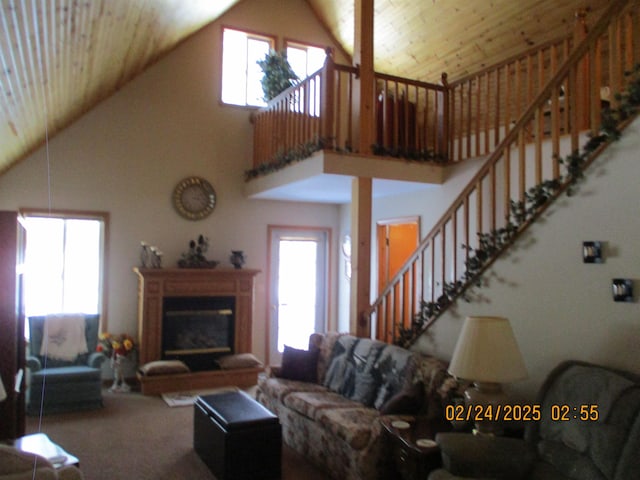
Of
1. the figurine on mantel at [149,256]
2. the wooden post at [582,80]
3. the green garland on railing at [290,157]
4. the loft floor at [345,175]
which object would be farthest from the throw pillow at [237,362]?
the wooden post at [582,80]

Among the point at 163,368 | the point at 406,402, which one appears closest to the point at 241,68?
the point at 163,368

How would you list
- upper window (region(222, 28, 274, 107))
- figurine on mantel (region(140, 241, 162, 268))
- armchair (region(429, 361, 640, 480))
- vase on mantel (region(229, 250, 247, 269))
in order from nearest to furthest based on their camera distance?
armchair (region(429, 361, 640, 480)) → figurine on mantel (region(140, 241, 162, 268)) → vase on mantel (region(229, 250, 247, 269)) → upper window (region(222, 28, 274, 107))

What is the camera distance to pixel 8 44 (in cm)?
316

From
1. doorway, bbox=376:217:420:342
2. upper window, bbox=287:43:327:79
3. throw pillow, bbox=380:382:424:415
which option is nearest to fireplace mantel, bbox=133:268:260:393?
doorway, bbox=376:217:420:342

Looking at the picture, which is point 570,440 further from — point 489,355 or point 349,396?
point 349,396

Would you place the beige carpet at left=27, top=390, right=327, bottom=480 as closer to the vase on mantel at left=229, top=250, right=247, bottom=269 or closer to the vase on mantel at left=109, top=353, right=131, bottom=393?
the vase on mantel at left=109, top=353, right=131, bottom=393

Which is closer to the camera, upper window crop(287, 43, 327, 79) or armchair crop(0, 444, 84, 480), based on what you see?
armchair crop(0, 444, 84, 480)

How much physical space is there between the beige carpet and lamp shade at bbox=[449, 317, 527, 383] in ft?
5.25

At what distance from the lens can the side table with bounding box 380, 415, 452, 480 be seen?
3131mm

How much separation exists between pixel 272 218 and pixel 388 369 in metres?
3.84

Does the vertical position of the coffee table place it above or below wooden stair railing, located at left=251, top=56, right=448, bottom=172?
below

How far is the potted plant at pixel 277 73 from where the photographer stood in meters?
6.93

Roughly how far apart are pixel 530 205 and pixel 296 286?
4.62m

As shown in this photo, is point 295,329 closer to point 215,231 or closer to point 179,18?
point 215,231
